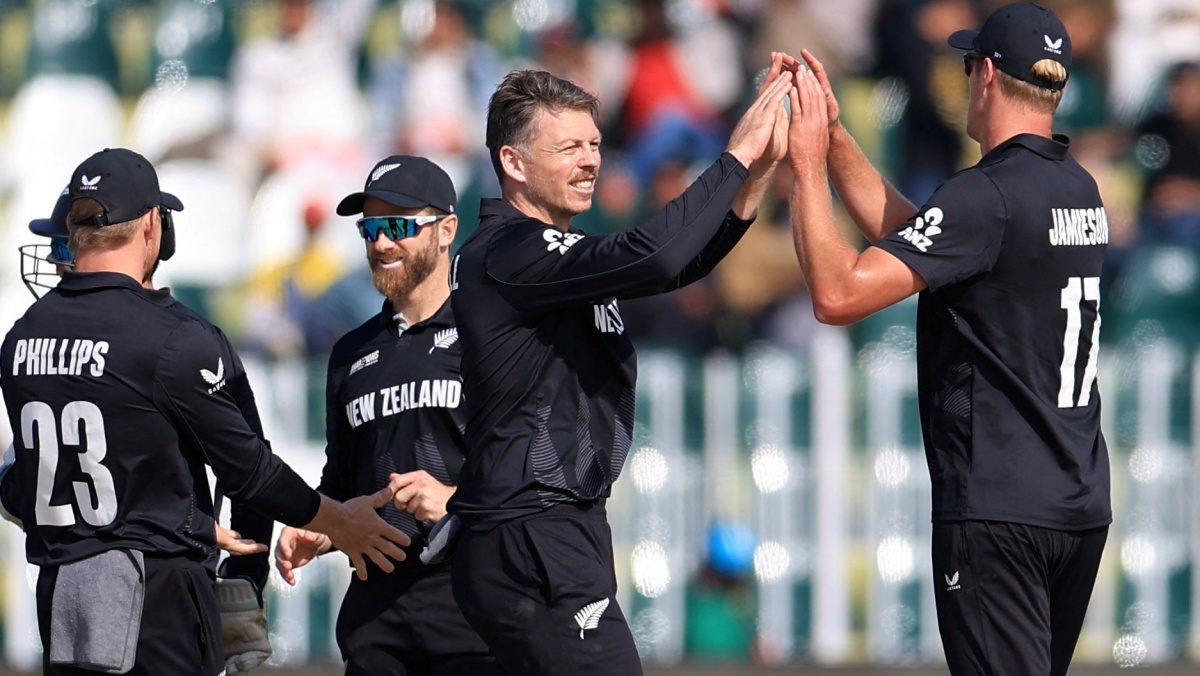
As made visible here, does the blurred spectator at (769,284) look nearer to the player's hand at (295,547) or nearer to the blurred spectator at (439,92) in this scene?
the blurred spectator at (439,92)

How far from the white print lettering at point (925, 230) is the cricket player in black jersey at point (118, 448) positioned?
1798 millimetres

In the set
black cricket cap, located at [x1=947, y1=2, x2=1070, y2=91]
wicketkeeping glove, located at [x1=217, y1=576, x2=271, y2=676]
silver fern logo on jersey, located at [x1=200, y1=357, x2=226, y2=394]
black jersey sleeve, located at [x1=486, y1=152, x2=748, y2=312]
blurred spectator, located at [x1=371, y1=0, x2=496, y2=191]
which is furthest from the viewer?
blurred spectator, located at [x1=371, y1=0, x2=496, y2=191]

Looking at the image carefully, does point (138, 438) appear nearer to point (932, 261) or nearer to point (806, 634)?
point (932, 261)

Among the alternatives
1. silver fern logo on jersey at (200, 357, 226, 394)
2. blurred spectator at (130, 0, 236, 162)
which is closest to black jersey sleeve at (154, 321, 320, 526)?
silver fern logo on jersey at (200, 357, 226, 394)

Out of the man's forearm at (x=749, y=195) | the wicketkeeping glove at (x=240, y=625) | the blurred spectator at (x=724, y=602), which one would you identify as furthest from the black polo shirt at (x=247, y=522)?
the blurred spectator at (x=724, y=602)

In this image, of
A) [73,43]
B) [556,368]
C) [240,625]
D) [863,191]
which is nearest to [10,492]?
[240,625]

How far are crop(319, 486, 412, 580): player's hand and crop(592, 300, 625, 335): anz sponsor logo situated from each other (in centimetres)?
89

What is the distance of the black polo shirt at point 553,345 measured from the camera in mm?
3963

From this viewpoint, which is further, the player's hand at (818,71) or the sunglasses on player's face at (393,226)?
the sunglasses on player's face at (393,226)

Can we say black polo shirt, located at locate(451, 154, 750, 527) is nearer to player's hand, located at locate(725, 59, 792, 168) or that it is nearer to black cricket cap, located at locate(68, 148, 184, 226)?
player's hand, located at locate(725, 59, 792, 168)

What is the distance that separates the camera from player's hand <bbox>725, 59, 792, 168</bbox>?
13.5 feet

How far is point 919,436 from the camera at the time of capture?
30.3 feet

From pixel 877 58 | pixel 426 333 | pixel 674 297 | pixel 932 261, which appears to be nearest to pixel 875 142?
pixel 877 58

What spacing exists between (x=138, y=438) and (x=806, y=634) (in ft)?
18.6
